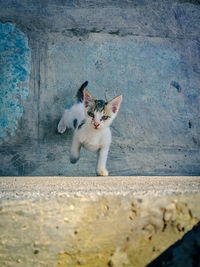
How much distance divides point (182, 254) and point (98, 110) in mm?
1120

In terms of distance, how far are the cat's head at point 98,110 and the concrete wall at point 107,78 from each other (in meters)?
0.64

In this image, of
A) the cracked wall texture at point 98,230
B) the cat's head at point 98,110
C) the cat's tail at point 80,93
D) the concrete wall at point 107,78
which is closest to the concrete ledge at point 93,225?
the cracked wall texture at point 98,230

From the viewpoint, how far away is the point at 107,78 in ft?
8.48

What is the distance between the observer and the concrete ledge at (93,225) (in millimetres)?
798

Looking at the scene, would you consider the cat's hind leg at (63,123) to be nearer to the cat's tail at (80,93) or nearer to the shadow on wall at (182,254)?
the cat's tail at (80,93)

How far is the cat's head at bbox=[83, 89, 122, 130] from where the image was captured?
184 cm

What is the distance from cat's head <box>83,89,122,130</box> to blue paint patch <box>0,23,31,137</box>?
781mm

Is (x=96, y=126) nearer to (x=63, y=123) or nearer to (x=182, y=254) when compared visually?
(x=63, y=123)

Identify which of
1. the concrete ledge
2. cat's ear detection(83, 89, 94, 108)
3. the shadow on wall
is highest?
cat's ear detection(83, 89, 94, 108)

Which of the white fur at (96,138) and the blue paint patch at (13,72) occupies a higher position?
the blue paint patch at (13,72)

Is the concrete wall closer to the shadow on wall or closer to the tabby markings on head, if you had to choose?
the tabby markings on head

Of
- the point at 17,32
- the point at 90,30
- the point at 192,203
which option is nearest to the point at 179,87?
the point at 90,30

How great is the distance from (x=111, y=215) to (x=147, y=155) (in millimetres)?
1737

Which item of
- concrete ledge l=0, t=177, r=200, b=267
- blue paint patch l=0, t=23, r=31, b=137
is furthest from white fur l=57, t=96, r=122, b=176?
concrete ledge l=0, t=177, r=200, b=267
